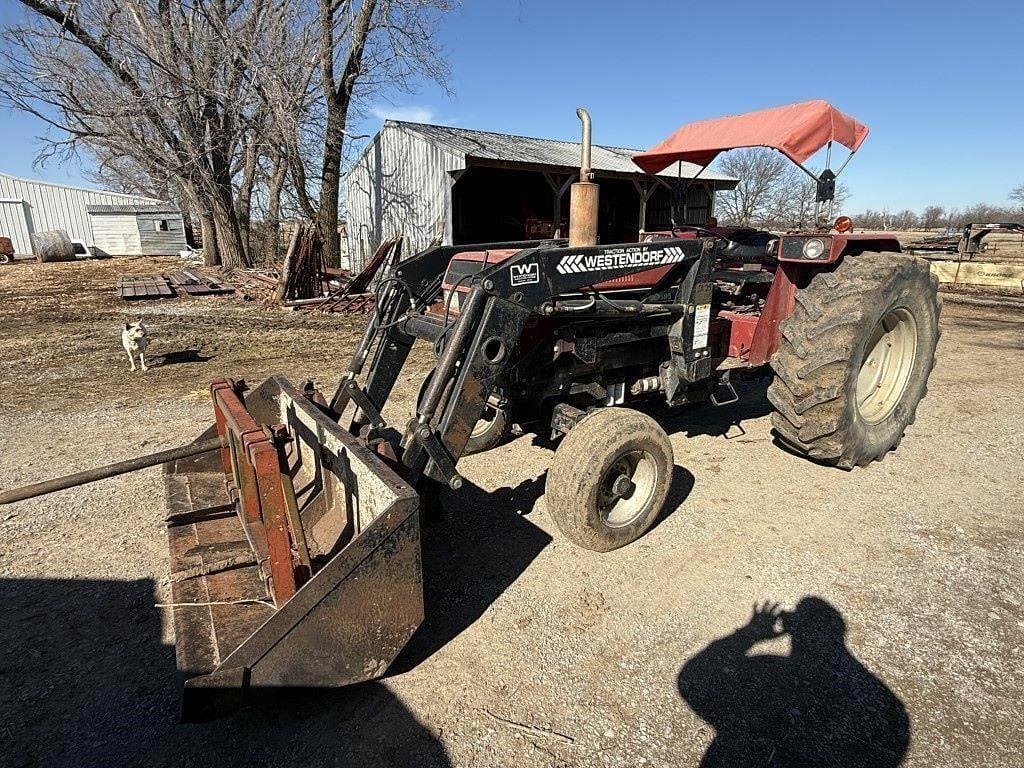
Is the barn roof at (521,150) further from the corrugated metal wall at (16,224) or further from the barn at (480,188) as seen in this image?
the corrugated metal wall at (16,224)

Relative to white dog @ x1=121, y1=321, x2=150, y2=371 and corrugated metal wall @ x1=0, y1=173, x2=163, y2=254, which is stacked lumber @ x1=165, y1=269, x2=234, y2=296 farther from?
corrugated metal wall @ x1=0, y1=173, x2=163, y2=254

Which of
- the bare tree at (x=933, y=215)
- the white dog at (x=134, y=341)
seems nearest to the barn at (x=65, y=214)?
the white dog at (x=134, y=341)

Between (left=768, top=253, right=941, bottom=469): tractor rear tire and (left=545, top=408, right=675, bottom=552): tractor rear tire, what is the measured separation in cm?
106

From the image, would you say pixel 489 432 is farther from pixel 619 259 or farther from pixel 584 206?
pixel 584 206

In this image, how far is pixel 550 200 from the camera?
20.6 metres

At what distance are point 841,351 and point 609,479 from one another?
172 cm

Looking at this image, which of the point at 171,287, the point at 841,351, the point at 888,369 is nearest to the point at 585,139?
the point at 841,351

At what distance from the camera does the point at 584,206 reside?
3.67 metres

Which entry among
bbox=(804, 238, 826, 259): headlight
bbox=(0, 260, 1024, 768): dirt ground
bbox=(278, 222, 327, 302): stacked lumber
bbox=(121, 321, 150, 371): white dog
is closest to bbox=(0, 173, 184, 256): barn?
bbox=(278, 222, 327, 302): stacked lumber

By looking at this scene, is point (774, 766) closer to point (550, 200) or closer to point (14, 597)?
point (14, 597)

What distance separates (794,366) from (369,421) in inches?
106

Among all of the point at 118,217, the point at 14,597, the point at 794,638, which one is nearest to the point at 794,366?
the point at 794,638

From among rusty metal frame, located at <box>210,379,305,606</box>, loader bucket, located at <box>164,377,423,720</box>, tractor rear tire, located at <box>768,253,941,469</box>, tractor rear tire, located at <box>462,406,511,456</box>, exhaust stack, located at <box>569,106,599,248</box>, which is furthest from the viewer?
tractor rear tire, located at <box>462,406,511,456</box>

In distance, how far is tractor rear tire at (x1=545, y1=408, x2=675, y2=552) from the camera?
3074 millimetres
